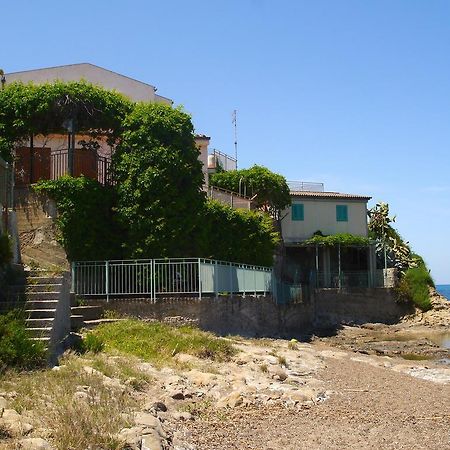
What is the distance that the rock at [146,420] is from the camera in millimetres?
8836

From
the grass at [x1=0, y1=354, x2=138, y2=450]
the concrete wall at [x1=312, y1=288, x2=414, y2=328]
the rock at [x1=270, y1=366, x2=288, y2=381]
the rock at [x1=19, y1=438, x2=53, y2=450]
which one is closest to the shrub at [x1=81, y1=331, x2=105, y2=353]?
the grass at [x1=0, y1=354, x2=138, y2=450]

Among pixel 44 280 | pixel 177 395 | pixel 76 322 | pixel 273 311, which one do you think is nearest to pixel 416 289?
pixel 273 311

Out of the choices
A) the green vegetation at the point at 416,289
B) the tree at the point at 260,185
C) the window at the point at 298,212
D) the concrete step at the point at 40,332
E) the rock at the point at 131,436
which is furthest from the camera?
the window at the point at 298,212

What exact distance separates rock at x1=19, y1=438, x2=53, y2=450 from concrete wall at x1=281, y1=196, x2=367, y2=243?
124ft

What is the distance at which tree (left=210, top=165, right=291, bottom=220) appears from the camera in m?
40.1

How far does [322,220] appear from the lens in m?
46.3

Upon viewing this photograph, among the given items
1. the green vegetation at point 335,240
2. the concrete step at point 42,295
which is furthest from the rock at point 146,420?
the green vegetation at point 335,240

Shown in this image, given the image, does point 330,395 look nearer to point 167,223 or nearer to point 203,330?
point 203,330

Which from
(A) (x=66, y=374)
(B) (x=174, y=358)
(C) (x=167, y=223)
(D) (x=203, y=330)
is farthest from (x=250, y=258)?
(A) (x=66, y=374)

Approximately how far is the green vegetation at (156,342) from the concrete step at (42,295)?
1.73 metres

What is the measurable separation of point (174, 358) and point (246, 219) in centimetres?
1444

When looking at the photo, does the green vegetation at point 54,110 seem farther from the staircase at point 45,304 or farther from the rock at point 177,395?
the rock at point 177,395

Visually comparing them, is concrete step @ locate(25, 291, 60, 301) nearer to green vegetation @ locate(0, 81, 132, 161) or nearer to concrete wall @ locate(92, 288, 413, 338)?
concrete wall @ locate(92, 288, 413, 338)

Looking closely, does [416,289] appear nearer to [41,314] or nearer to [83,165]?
[83,165]
